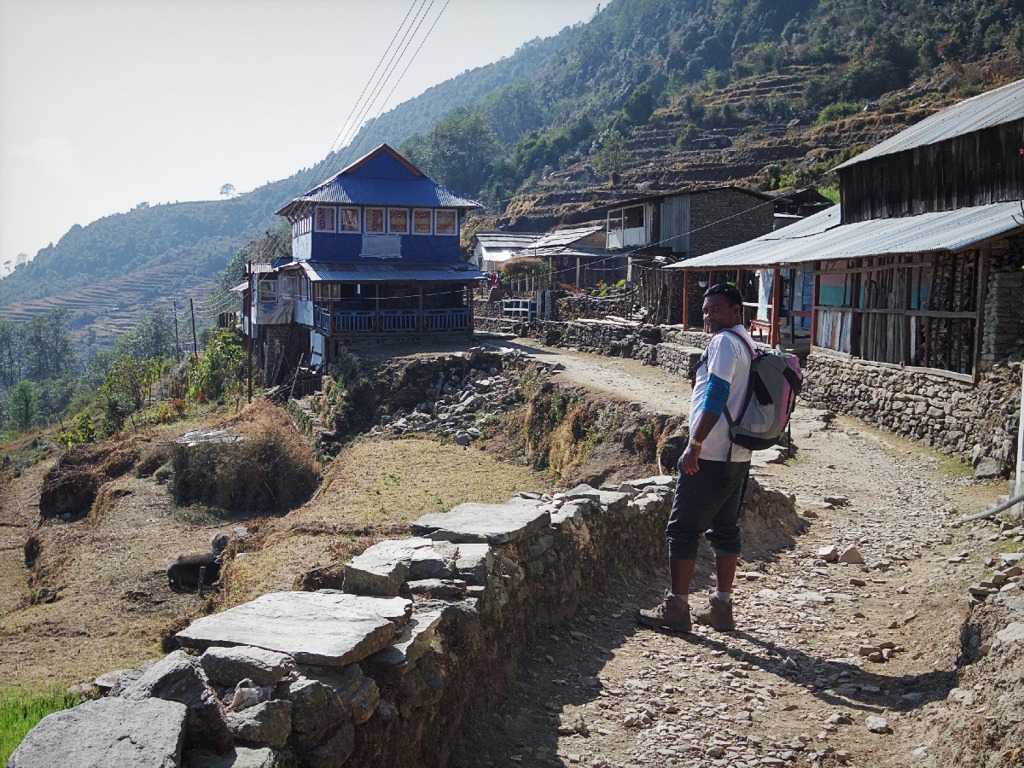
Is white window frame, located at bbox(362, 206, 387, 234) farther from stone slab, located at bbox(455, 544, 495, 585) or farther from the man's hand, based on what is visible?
the man's hand

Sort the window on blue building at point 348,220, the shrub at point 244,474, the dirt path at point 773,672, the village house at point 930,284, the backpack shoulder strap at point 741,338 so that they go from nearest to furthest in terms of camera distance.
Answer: the dirt path at point 773,672 → the backpack shoulder strap at point 741,338 → the village house at point 930,284 → the shrub at point 244,474 → the window on blue building at point 348,220

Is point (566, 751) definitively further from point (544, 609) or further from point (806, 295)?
point (806, 295)

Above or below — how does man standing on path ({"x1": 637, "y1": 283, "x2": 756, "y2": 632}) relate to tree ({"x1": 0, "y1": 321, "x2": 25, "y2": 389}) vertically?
above

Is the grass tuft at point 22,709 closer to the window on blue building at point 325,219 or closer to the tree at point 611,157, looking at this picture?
the window on blue building at point 325,219

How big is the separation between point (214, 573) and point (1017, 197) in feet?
51.6

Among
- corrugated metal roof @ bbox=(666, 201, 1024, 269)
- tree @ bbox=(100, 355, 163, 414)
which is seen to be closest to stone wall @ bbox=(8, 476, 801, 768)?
corrugated metal roof @ bbox=(666, 201, 1024, 269)

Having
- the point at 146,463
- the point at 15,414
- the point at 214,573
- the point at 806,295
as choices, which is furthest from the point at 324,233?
the point at 15,414

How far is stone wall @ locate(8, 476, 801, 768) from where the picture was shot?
2873 mm

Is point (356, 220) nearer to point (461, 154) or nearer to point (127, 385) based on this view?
point (127, 385)

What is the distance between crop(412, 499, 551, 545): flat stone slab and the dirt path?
720 millimetres

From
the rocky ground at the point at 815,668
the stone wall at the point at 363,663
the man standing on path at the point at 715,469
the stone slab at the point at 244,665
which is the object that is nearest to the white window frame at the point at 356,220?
the rocky ground at the point at 815,668

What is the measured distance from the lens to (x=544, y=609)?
583 cm

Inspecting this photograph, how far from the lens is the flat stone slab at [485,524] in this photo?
225 inches

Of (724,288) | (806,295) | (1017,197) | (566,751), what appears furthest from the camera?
(806,295)
